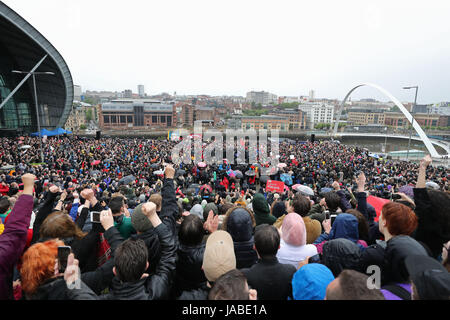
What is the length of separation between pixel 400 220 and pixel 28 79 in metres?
37.9

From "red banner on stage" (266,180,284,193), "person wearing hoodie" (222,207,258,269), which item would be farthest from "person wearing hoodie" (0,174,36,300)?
"red banner on stage" (266,180,284,193)

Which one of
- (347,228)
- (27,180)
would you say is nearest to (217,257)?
(347,228)

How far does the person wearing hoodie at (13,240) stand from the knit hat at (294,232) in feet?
7.25

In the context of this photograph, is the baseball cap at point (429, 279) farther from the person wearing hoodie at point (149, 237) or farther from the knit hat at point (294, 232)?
the person wearing hoodie at point (149, 237)

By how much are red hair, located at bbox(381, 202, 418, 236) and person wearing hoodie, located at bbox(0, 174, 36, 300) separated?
9.63 ft

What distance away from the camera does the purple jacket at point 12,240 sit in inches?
64.4

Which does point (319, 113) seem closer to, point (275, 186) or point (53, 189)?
point (275, 186)

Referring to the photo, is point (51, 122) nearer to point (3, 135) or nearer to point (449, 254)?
point (3, 135)

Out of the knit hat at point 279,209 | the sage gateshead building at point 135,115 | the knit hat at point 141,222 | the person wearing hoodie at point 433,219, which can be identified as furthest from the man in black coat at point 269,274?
the sage gateshead building at point 135,115

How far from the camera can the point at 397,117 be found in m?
103

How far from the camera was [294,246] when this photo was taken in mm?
2295
